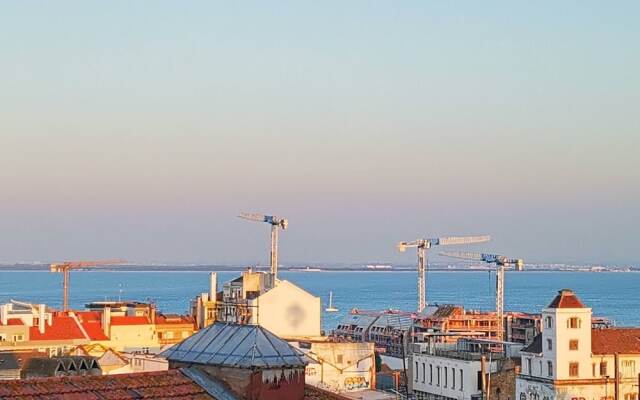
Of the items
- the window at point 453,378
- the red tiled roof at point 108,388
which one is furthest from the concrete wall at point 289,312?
the red tiled roof at point 108,388

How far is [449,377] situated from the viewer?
65.8 metres

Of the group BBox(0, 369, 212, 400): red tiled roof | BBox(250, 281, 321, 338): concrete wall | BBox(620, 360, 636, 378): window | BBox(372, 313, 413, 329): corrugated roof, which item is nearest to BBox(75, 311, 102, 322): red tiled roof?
BBox(250, 281, 321, 338): concrete wall

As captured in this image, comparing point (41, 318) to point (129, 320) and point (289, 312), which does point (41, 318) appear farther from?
point (289, 312)

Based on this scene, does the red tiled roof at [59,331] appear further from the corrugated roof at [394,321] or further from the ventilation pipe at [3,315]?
the corrugated roof at [394,321]

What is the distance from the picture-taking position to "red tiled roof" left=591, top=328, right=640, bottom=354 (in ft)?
204

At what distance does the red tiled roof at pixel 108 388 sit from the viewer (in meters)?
22.8

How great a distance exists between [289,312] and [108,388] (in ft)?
186

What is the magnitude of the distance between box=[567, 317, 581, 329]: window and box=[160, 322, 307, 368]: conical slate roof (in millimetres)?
36504

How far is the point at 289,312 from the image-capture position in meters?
80.1

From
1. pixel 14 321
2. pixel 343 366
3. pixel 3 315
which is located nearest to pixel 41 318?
pixel 14 321

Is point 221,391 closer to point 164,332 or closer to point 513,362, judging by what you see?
point 513,362

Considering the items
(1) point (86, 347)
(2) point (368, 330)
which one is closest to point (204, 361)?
(1) point (86, 347)

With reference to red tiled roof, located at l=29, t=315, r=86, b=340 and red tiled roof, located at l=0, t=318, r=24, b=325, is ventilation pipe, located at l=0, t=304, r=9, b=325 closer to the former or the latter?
red tiled roof, located at l=0, t=318, r=24, b=325

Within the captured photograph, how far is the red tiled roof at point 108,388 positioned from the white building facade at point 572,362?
3804 cm
